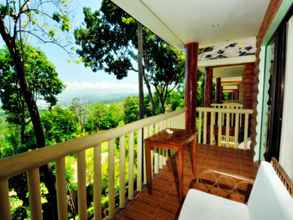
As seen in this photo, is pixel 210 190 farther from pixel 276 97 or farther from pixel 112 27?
pixel 112 27

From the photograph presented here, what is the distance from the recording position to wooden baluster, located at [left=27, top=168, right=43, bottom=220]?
103cm

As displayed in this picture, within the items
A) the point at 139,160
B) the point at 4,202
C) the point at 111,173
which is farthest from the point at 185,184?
the point at 4,202

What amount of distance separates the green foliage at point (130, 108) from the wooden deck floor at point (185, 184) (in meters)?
2.21

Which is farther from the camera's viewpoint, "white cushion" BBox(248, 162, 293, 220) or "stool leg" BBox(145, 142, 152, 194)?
"stool leg" BBox(145, 142, 152, 194)

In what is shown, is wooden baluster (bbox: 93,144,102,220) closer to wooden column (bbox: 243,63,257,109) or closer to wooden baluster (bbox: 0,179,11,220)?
wooden baluster (bbox: 0,179,11,220)

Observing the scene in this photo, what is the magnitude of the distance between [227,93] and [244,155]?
21083 millimetres

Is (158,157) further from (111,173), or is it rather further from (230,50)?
(230,50)

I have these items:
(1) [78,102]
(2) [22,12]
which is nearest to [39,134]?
(1) [78,102]

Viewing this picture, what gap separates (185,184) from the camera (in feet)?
7.76

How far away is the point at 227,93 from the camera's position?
878 inches

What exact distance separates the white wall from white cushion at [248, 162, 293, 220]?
0.70 m

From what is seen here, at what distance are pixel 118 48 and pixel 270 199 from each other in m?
4.41

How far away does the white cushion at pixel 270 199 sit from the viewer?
806mm

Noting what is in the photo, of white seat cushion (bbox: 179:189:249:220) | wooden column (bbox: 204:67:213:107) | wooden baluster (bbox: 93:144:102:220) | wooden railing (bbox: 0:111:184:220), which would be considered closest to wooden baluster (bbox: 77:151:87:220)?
wooden railing (bbox: 0:111:184:220)
